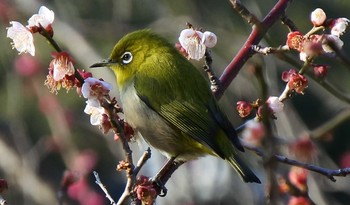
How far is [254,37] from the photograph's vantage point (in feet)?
9.73

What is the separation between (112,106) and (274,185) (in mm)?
1198

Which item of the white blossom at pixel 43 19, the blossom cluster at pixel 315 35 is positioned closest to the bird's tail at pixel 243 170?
the blossom cluster at pixel 315 35

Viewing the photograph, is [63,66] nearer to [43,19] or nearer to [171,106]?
[43,19]

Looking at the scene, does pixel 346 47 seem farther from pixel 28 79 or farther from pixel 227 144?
A: pixel 227 144

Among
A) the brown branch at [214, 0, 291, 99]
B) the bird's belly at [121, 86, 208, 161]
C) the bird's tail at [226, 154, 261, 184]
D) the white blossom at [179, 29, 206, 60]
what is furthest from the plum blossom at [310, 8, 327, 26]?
the bird's belly at [121, 86, 208, 161]

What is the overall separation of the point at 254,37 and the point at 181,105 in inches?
33.2

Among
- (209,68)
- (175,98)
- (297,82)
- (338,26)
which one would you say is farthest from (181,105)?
(338,26)

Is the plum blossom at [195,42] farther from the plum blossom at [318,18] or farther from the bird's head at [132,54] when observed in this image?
the bird's head at [132,54]

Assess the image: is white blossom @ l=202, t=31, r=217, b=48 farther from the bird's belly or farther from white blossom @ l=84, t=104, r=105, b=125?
the bird's belly

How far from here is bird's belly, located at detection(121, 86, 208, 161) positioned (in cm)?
364

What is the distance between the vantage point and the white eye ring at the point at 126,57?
398 centimetres

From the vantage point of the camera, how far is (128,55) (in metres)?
3.99

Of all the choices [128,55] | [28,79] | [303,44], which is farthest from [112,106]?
[28,79]

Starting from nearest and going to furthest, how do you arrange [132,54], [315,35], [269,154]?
[269,154] < [315,35] < [132,54]
